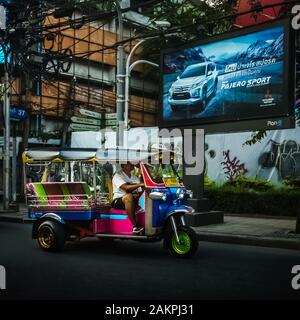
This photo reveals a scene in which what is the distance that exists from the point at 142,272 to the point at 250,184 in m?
9.86

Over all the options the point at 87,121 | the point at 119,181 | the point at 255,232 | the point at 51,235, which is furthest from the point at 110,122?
the point at 51,235

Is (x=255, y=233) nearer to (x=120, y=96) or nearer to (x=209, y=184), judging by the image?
(x=209, y=184)

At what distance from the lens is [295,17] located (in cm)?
1109

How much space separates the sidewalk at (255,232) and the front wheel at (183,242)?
2.68 m

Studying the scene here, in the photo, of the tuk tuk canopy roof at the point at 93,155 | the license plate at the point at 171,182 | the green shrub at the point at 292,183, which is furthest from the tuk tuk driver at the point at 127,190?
the green shrub at the point at 292,183

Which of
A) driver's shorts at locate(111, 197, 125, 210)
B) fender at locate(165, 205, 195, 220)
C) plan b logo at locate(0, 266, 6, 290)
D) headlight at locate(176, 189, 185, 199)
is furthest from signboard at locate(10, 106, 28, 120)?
plan b logo at locate(0, 266, 6, 290)

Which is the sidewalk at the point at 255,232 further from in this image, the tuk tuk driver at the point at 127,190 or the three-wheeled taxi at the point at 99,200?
the tuk tuk driver at the point at 127,190

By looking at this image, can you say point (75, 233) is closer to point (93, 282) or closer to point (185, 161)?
point (93, 282)

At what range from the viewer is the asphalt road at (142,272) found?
604 centimetres

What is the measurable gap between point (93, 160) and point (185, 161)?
15.5 feet

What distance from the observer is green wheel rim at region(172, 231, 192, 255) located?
8312mm

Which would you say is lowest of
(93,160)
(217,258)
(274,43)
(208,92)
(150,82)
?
(217,258)
